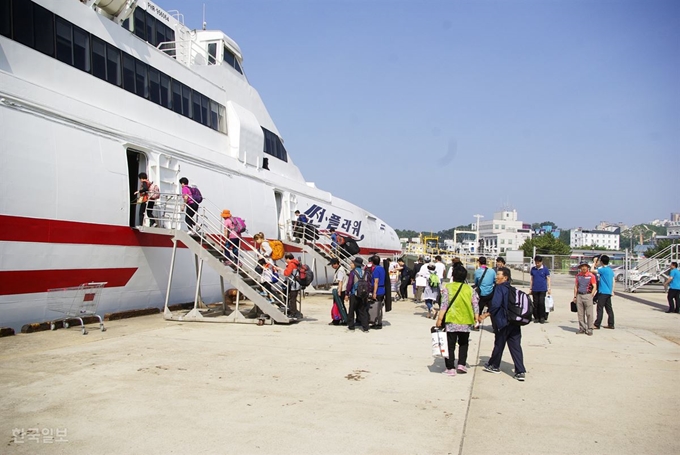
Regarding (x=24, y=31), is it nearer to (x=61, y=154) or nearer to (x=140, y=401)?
(x=61, y=154)

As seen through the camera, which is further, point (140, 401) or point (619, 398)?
point (619, 398)

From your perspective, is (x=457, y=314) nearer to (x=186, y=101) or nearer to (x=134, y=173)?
(x=134, y=173)

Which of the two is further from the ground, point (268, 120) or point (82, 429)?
point (268, 120)

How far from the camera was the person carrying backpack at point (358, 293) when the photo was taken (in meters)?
11.5

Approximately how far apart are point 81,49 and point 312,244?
37.8ft

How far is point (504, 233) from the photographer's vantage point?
16325cm

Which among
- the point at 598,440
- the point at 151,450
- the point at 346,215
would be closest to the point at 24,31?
the point at 151,450

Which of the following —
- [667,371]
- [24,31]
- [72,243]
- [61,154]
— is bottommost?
[667,371]

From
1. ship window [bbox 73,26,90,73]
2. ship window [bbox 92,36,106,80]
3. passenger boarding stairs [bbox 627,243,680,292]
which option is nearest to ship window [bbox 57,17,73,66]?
ship window [bbox 73,26,90,73]

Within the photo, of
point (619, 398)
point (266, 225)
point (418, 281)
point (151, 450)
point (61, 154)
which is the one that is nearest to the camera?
point (151, 450)

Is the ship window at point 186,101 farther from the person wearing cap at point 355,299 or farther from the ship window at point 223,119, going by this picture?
the person wearing cap at point 355,299

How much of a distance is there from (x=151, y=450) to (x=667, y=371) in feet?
25.1

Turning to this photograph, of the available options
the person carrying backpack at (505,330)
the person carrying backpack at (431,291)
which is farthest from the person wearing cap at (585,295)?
the person carrying backpack at (505,330)

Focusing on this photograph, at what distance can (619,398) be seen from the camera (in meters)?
6.62
